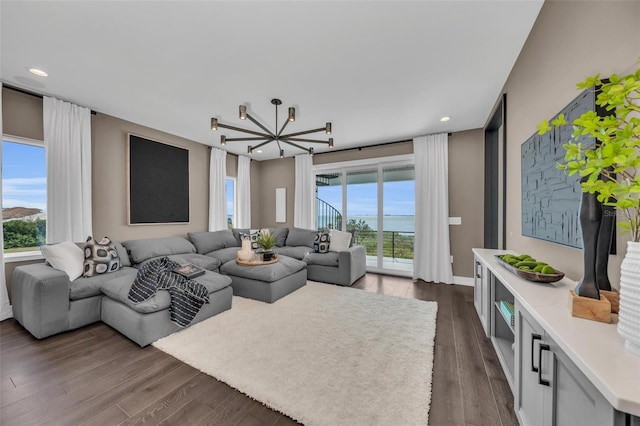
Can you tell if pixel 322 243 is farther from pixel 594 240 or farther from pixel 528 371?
pixel 594 240

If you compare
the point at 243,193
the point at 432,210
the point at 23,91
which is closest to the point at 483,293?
the point at 432,210

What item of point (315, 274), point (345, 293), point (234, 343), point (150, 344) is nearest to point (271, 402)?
point (234, 343)

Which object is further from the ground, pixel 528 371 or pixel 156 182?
pixel 156 182

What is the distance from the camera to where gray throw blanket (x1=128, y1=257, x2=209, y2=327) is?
2.40 m

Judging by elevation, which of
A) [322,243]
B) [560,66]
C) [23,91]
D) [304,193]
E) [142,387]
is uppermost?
[23,91]

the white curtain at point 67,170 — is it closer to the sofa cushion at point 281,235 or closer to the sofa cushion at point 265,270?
the sofa cushion at point 265,270

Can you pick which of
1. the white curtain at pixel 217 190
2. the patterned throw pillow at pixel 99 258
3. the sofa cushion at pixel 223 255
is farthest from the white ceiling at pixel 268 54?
the sofa cushion at pixel 223 255

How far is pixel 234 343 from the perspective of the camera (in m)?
2.28

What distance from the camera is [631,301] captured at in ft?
2.60

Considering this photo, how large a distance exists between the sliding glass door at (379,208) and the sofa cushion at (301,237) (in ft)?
2.32

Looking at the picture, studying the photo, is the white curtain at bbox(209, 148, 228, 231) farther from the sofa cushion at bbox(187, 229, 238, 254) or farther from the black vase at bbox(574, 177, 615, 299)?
the black vase at bbox(574, 177, 615, 299)

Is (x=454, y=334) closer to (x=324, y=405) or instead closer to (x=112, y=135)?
(x=324, y=405)

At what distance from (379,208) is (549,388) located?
13.5 feet

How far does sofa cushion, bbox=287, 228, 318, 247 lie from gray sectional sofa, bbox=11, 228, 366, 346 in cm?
108
